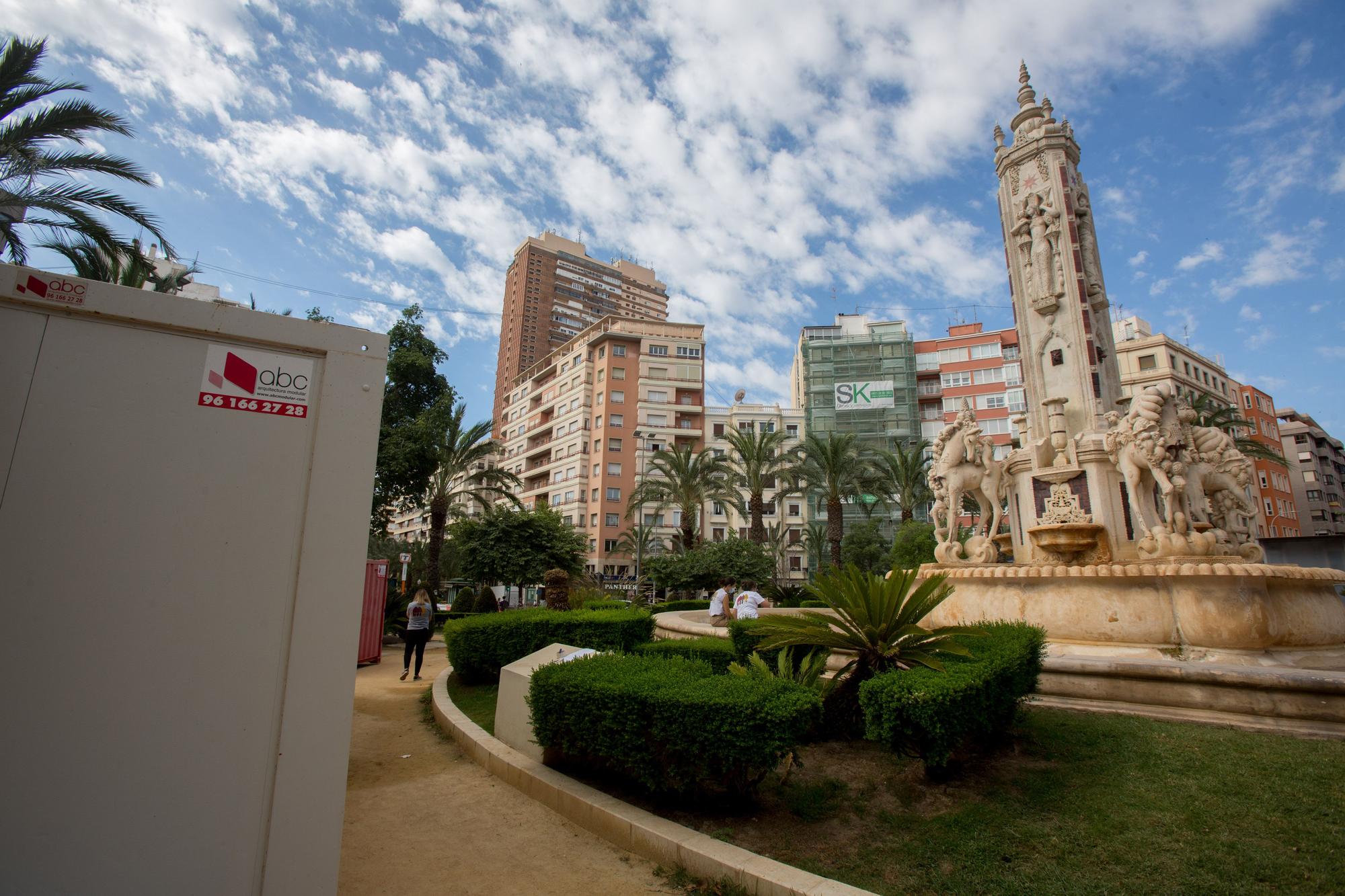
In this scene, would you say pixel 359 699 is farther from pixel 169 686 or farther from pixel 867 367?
pixel 867 367

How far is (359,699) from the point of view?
30.4 ft

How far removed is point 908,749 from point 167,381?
4.80 m

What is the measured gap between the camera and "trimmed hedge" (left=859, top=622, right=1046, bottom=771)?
4031 millimetres

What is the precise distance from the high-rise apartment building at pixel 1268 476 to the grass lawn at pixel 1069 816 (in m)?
64.1

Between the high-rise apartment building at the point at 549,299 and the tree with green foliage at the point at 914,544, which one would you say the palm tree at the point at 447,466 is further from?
the high-rise apartment building at the point at 549,299

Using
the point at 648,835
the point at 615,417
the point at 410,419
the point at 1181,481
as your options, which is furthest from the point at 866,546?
the point at 648,835

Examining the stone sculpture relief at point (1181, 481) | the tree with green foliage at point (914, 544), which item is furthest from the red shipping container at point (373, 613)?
the tree with green foliage at point (914, 544)

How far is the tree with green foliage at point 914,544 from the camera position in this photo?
93.2 ft

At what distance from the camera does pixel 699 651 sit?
745 centimetres

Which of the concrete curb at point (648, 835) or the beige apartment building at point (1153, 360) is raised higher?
the beige apartment building at point (1153, 360)

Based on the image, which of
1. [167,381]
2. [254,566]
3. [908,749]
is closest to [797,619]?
[908,749]

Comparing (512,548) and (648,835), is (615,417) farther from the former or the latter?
(648,835)

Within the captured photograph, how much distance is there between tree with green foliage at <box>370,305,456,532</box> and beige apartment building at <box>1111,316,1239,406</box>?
2029 inches

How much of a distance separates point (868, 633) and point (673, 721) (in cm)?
196
